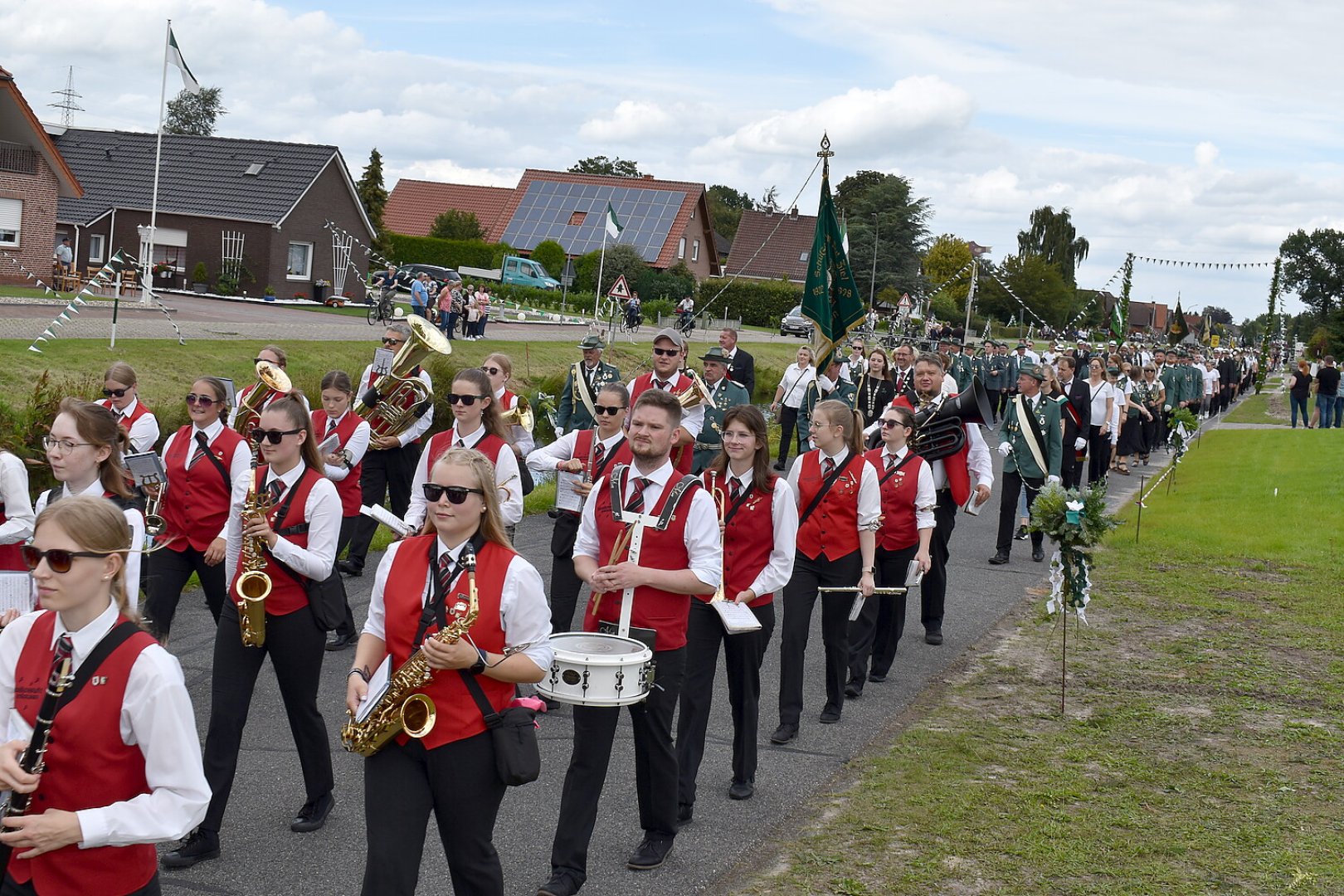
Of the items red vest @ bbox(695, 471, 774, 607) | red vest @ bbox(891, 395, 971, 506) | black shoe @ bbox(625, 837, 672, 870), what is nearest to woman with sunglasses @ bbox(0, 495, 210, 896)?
black shoe @ bbox(625, 837, 672, 870)

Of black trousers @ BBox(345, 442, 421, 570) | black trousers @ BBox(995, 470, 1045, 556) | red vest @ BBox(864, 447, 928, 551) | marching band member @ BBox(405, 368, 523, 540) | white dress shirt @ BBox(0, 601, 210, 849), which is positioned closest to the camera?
white dress shirt @ BBox(0, 601, 210, 849)

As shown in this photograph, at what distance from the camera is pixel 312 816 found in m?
6.03

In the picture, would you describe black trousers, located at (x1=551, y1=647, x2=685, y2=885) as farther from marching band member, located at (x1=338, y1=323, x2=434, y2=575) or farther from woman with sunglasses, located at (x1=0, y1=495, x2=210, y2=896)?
marching band member, located at (x1=338, y1=323, x2=434, y2=575)

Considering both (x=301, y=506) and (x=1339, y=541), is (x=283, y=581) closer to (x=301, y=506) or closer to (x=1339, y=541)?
(x=301, y=506)

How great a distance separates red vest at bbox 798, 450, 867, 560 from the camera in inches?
303

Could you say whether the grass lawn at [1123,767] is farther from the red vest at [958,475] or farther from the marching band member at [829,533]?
the red vest at [958,475]

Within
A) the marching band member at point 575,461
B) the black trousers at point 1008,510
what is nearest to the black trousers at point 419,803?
the marching band member at point 575,461

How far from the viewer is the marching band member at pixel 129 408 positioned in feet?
26.2

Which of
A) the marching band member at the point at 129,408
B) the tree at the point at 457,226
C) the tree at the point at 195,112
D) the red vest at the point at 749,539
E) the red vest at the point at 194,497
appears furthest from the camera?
the tree at the point at 195,112

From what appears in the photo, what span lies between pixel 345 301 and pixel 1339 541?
35.0 metres

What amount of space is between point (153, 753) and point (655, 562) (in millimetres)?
2559

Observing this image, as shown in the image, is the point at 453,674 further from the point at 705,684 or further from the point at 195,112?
the point at 195,112

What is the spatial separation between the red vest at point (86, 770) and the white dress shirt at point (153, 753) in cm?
3

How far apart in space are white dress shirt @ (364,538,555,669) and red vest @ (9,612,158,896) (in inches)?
39.7
